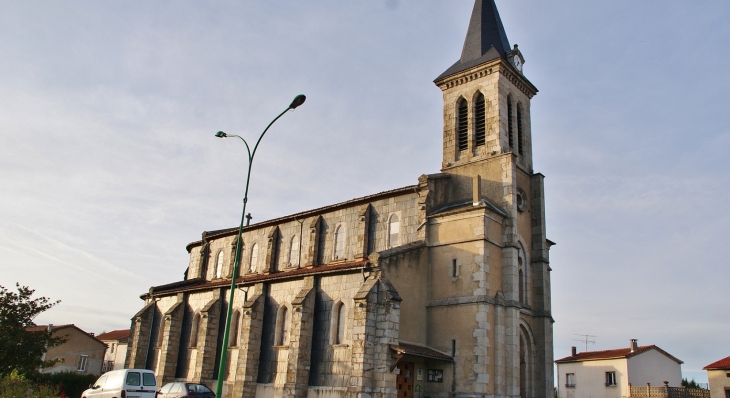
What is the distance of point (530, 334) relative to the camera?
28.9m

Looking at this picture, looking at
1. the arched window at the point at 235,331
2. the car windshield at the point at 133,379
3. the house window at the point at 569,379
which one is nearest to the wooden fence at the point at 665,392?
the house window at the point at 569,379

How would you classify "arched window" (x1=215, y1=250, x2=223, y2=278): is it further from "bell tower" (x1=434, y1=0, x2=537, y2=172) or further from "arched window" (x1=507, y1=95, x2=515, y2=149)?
"arched window" (x1=507, y1=95, x2=515, y2=149)

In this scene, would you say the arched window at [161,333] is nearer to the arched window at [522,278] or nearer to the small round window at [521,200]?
the arched window at [522,278]

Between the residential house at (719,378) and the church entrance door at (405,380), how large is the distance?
29919 millimetres

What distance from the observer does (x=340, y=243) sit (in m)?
32.9

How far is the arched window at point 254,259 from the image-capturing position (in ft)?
126

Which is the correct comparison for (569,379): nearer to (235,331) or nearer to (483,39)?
(235,331)

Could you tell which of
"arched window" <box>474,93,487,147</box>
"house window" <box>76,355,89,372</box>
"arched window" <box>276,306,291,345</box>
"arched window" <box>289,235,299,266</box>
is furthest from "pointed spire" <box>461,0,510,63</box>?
"house window" <box>76,355,89,372</box>

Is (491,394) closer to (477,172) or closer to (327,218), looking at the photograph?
(477,172)

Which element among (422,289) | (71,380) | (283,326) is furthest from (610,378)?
(71,380)

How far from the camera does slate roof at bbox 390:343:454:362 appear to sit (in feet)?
76.0

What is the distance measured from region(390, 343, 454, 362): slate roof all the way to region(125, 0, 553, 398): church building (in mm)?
114

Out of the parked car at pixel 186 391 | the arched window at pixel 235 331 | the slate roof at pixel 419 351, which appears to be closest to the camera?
the slate roof at pixel 419 351

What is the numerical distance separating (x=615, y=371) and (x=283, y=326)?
2979cm
